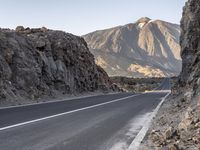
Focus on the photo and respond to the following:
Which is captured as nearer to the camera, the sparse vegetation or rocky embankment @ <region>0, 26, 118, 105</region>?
A: rocky embankment @ <region>0, 26, 118, 105</region>

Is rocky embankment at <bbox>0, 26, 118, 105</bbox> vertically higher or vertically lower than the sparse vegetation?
higher

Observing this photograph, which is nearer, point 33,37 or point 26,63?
point 26,63

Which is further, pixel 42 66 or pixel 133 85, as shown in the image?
pixel 133 85

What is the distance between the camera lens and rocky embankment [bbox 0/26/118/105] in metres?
30.4

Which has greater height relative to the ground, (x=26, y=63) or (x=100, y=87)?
(x=26, y=63)

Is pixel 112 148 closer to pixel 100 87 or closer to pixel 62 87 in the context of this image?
pixel 62 87

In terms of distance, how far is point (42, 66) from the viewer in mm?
36875

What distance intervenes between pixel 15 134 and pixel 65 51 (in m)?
34.5

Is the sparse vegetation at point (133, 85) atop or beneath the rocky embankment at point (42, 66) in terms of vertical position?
beneath

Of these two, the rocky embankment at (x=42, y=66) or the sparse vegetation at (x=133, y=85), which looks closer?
the rocky embankment at (x=42, y=66)

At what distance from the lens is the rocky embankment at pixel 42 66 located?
30438 mm

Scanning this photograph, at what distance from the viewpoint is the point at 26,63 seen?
34094mm

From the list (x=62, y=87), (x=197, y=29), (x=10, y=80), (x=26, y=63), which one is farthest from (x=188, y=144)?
(x=62, y=87)

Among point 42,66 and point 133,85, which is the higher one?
point 42,66
